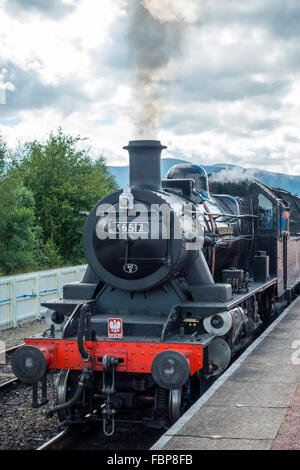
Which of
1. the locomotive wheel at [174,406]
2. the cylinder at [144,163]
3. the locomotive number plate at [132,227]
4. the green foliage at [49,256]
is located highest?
the cylinder at [144,163]

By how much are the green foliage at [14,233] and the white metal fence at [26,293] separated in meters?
4.13

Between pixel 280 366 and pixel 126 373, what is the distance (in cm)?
215

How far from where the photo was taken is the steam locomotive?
581 cm

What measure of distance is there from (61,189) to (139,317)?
17.8 meters

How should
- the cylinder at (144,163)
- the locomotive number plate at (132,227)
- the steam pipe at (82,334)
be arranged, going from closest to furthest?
1. the steam pipe at (82,334)
2. the locomotive number plate at (132,227)
3. the cylinder at (144,163)

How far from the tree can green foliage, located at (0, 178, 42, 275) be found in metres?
3.31

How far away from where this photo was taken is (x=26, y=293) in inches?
521

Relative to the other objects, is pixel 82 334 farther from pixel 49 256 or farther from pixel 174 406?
pixel 49 256

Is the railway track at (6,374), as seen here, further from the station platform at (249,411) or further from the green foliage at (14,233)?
the green foliage at (14,233)

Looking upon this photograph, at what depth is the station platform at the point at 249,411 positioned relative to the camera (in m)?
4.56

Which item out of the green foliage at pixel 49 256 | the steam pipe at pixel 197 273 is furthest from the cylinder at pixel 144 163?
the green foliage at pixel 49 256

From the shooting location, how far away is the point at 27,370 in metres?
5.84
